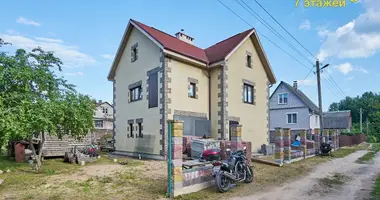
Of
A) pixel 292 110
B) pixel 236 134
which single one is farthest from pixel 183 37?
pixel 292 110

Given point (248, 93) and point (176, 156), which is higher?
point (248, 93)

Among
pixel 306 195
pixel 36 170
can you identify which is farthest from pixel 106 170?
pixel 306 195

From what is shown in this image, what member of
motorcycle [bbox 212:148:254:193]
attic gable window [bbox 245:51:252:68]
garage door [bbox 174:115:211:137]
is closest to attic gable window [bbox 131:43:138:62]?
garage door [bbox 174:115:211:137]

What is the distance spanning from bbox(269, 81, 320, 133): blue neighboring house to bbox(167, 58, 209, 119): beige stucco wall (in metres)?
23.4

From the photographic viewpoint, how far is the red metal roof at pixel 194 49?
1573 centimetres

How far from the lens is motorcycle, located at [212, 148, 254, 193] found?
8186 millimetres

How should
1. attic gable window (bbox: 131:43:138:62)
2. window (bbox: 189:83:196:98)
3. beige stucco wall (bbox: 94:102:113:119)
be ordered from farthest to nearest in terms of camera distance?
beige stucco wall (bbox: 94:102:113:119), attic gable window (bbox: 131:43:138:62), window (bbox: 189:83:196:98)

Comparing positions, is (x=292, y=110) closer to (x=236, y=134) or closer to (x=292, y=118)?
(x=292, y=118)

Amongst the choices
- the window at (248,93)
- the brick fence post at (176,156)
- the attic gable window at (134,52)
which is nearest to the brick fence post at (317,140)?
the window at (248,93)

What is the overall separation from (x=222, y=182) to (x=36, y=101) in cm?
826

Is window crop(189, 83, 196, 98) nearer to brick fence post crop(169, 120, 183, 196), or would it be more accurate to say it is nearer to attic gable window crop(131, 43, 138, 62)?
attic gable window crop(131, 43, 138, 62)

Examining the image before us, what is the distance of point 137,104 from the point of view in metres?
17.4

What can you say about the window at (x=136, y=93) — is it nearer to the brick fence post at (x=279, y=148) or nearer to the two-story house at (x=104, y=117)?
the brick fence post at (x=279, y=148)

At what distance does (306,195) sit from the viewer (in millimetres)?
8039
